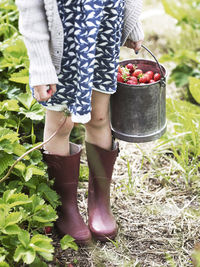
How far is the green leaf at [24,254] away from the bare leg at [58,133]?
52 cm

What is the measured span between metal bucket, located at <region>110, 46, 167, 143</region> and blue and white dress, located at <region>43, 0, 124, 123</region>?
0.15 metres

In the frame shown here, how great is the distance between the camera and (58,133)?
5.89ft

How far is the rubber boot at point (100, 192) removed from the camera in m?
1.93

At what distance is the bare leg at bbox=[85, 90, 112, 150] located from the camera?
1.72 m

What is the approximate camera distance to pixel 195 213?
2072 millimetres

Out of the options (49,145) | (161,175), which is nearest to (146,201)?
(161,175)

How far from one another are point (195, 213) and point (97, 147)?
610 mm

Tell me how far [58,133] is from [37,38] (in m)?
0.52

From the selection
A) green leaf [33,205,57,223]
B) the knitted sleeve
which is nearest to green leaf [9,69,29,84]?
the knitted sleeve

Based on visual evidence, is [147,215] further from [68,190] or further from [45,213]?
[45,213]

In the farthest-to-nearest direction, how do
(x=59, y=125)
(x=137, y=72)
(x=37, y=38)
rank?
1. (x=137, y=72)
2. (x=59, y=125)
3. (x=37, y=38)

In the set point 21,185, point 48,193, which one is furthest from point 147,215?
point 21,185

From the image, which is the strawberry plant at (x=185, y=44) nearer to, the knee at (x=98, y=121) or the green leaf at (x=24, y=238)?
the knee at (x=98, y=121)

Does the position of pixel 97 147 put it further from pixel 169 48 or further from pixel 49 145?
pixel 169 48
